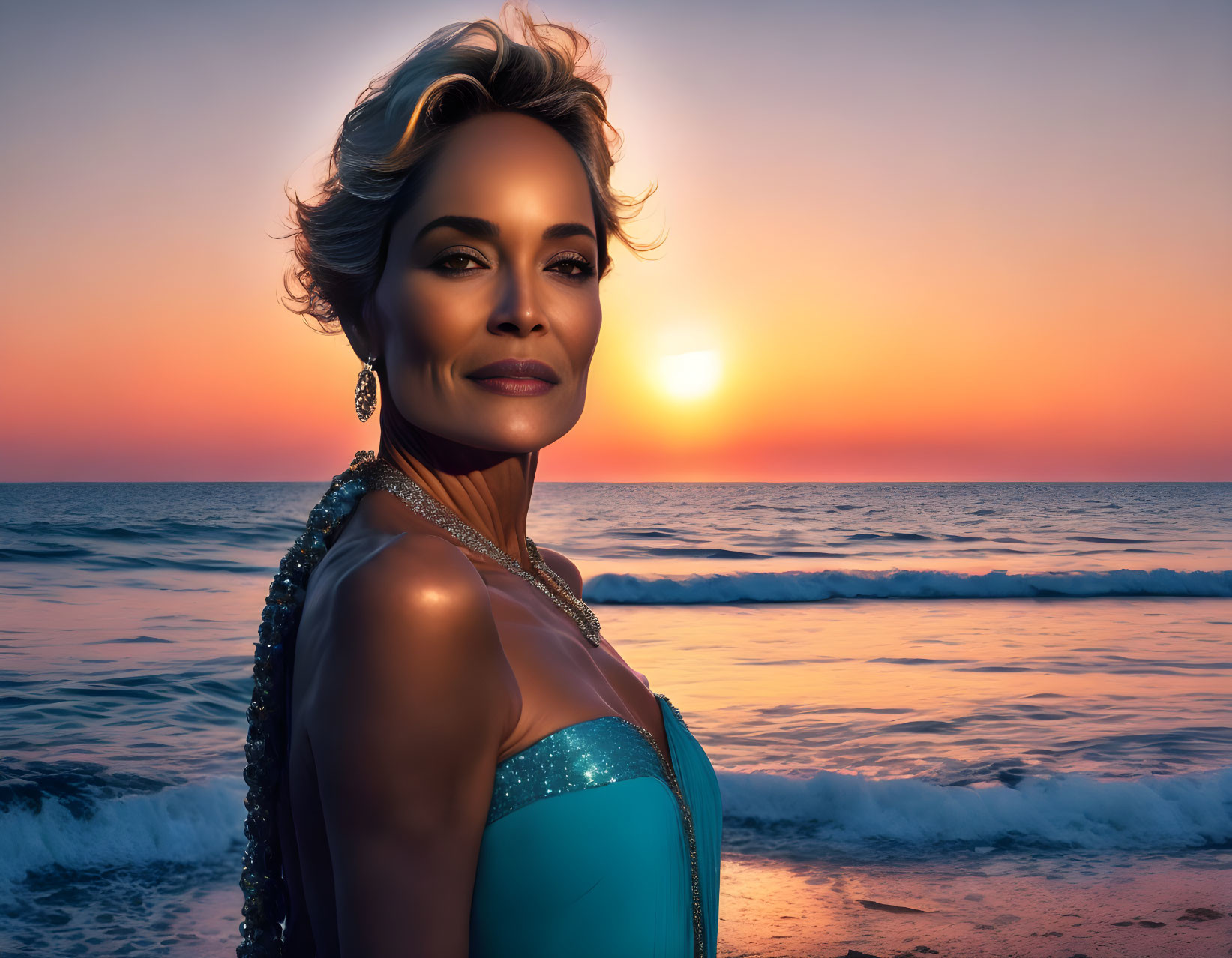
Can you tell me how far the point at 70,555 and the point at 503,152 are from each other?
77.6ft

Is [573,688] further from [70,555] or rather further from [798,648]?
[70,555]

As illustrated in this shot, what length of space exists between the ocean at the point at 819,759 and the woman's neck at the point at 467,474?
15.2ft

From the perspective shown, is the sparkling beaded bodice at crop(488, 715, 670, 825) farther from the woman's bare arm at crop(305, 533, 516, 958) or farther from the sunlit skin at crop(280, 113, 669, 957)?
the woman's bare arm at crop(305, 533, 516, 958)

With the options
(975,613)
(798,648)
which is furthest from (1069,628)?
(798,648)

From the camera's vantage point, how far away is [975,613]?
20.5 m

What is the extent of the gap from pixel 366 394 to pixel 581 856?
946 millimetres

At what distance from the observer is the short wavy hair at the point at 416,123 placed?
1.64 metres

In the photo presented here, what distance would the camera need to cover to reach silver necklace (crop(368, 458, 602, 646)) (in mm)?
1712

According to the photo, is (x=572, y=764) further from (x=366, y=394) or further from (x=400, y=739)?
(x=366, y=394)

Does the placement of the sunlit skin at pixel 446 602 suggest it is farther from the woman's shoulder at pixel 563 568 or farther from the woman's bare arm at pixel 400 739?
the woman's shoulder at pixel 563 568

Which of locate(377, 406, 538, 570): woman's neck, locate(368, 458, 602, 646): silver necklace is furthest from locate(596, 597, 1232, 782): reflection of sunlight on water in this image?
locate(377, 406, 538, 570): woman's neck

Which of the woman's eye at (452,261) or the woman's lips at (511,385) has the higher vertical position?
the woman's eye at (452,261)

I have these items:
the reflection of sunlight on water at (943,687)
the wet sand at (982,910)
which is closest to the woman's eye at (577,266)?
the wet sand at (982,910)

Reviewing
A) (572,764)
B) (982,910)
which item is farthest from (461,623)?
(982,910)
